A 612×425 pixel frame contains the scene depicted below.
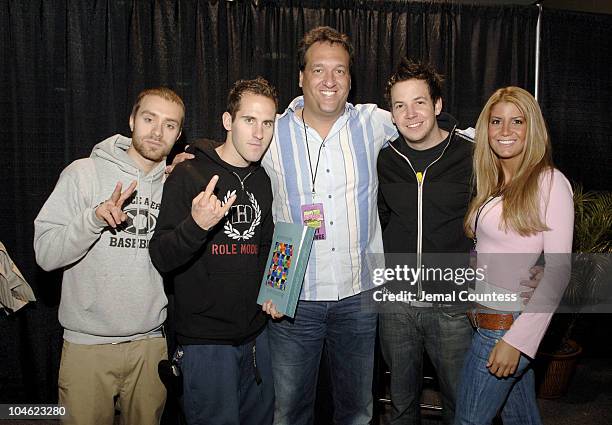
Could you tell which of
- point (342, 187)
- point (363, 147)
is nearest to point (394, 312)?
point (342, 187)

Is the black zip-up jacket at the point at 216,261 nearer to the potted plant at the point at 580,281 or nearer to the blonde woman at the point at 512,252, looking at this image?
the blonde woman at the point at 512,252

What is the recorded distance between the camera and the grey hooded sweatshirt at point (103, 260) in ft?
6.76

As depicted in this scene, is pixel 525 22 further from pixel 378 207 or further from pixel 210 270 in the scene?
pixel 210 270

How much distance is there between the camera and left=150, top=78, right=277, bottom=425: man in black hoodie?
2035 millimetres

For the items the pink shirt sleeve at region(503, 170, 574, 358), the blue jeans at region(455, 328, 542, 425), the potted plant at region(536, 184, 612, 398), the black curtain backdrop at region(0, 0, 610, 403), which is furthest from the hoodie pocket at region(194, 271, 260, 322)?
the potted plant at region(536, 184, 612, 398)

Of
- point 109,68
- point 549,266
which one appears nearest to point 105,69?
point 109,68

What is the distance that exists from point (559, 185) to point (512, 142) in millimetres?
253

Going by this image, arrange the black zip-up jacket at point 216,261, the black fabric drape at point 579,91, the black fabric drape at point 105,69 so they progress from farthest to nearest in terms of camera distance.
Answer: the black fabric drape at point 579,91 → the black fabric drape at point 105,69 → the black zip-up jacket at point 216,261

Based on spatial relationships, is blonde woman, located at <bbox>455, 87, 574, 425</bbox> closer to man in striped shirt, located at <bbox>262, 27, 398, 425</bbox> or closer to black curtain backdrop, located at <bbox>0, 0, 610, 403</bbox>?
man in striped shirt, located at <bbox>262, 27, 398, 425</bbox>

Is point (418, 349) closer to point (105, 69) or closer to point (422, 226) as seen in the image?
point (422, 226)

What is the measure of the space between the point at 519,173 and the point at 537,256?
1.04 ft

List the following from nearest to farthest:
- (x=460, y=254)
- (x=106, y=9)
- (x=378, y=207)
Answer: (x=460, y=254) → (x=378, y=207) → (x=106, y=9)

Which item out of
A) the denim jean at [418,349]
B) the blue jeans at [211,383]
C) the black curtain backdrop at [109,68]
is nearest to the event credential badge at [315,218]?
the denim jean at [418,349]

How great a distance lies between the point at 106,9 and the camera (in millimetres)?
3107
